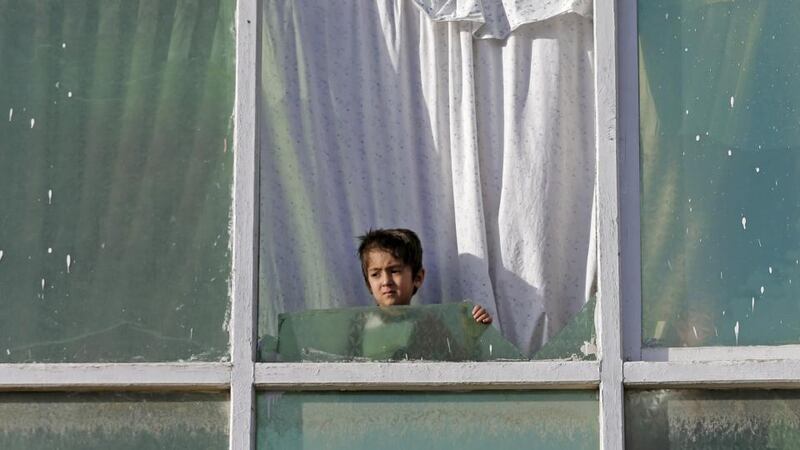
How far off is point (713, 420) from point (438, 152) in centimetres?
122

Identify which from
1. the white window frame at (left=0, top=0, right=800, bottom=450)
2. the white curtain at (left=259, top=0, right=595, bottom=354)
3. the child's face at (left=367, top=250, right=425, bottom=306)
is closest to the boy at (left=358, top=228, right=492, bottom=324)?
the child's face at (left=367, top=250, right=425, bottom=306)

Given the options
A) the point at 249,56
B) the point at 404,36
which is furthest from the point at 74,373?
the point at 404,36

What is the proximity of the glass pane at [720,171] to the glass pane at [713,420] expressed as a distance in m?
0.19

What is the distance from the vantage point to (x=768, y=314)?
558cm

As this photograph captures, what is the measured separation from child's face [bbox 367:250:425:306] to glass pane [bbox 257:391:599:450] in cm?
39

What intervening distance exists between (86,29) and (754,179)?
208cm

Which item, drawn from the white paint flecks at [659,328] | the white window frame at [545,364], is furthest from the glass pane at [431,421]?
the white paint flecks at [659,328]

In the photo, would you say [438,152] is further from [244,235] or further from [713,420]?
[713,420]

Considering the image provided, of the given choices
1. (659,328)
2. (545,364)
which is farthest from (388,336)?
(659,328)

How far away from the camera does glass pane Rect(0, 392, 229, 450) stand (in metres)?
5.50

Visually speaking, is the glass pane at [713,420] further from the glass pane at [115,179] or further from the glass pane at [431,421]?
the glass pane at [115,179]

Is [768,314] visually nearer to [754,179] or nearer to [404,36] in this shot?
[754,179]

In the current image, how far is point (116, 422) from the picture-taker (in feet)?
18.1

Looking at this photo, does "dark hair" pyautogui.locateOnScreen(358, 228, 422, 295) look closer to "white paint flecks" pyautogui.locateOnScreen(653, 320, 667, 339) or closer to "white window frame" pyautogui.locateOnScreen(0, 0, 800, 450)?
"white window frame" pyautogui.locateOnScreen(0, 0, 800, 450)
